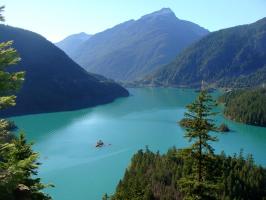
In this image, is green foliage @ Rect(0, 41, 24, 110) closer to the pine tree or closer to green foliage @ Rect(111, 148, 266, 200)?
the pine tree

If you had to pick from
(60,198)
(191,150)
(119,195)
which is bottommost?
(60,198)

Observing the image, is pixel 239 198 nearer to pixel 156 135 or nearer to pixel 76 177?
pixel 76 177

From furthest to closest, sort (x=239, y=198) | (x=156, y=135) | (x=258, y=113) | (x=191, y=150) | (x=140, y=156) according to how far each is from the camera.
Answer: (x=258, y=113) → (x=156, y=135) → (x=140, y=156) → (x=239, y=198) → (x=191, y=150)

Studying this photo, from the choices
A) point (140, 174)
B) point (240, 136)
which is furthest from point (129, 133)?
point (140, 174)

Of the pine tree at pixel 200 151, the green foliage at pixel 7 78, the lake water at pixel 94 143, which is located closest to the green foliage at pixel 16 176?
the green foliage at pixel 7 78

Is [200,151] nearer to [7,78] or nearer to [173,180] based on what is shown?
[7,78]

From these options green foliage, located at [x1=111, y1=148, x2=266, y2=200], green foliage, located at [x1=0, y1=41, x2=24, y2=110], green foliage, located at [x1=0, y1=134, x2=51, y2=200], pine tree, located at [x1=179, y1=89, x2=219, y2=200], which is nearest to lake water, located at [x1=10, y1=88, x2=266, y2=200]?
green foliage, located at [x1=111, y1=148, x2=266, y2=200]

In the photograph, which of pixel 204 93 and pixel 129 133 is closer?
pixel 204 93
